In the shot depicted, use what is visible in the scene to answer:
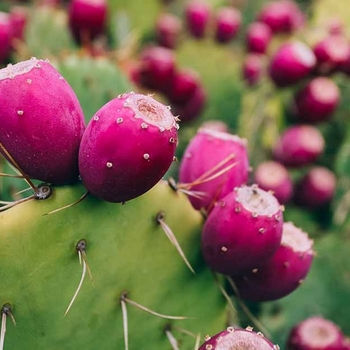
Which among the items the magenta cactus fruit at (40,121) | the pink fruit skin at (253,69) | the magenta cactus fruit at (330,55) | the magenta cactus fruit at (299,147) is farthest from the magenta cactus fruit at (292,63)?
the magenta cactus fruit at (40,121)

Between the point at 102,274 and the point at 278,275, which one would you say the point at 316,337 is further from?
the point at 102,274

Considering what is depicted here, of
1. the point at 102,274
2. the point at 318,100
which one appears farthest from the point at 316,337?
the point at 318,100

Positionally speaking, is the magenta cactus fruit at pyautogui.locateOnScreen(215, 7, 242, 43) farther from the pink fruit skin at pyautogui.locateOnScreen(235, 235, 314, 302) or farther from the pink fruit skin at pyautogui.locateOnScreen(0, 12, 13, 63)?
the pink fruit skin at pyautogui.locateOnScreen(235, 235, 314, 302)

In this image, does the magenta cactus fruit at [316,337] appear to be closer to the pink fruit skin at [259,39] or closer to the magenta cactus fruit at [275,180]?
the magenta cactus fruit at [275,180]

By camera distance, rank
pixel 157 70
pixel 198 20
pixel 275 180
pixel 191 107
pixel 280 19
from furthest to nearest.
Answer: pixel 198 20
pixel 280 19
pixel 191 107
pixel 157 70
pixel 275 180

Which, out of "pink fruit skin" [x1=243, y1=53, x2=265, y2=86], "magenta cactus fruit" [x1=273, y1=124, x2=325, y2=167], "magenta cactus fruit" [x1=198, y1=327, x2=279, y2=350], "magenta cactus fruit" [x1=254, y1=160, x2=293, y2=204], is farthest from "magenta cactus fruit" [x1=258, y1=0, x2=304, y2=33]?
"magenta cactus fruit" [x1=198, y1=327, x2=279, y2=350]

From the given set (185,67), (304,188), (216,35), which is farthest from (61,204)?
(216,35)
